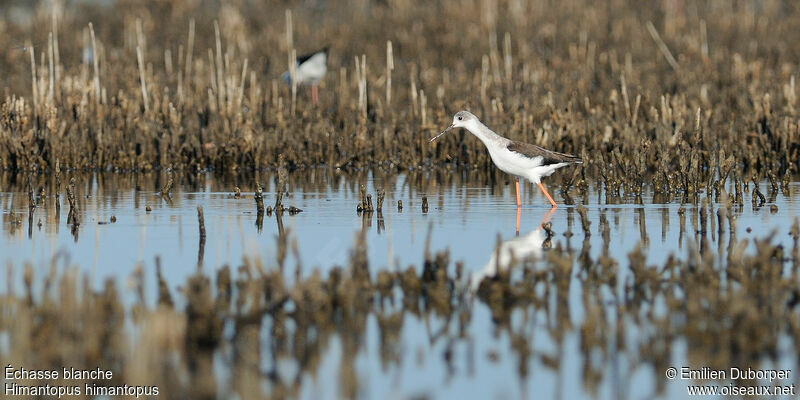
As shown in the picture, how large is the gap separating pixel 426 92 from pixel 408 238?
32.5 feet

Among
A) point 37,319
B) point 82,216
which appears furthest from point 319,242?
point 37,319

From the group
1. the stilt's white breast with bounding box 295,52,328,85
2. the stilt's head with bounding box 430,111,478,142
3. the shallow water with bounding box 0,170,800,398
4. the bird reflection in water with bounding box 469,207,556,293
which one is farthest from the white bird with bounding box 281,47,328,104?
the bird reflection in water with bounding box 469,207,556,293

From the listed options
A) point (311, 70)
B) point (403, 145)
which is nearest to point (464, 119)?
point (403, 145)

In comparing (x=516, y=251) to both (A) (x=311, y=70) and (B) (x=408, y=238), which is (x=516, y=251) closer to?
(B) (x=408, y=238)

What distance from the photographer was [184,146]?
1434 centimetres

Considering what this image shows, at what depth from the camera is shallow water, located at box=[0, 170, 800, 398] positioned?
537 cm

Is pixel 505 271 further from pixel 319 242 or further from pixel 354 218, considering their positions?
pixel 354 218

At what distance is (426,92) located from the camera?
18.7 metres

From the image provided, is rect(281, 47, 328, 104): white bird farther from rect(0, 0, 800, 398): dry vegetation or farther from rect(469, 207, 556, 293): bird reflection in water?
rect(469, 207, 556, 293): bird reflection in water

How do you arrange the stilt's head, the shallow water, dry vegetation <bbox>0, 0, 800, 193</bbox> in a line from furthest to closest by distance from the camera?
dry vegetation <bbox>0, 0, 800, 193</bbox>
the stilt's head
the shallow water

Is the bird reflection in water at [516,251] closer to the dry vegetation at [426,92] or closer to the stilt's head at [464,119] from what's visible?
the stilt's head at [464,119]

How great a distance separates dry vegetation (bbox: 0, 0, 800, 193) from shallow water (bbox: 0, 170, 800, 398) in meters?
0.73

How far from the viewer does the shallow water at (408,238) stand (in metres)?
5.37

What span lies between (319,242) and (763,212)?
3.44 metres
